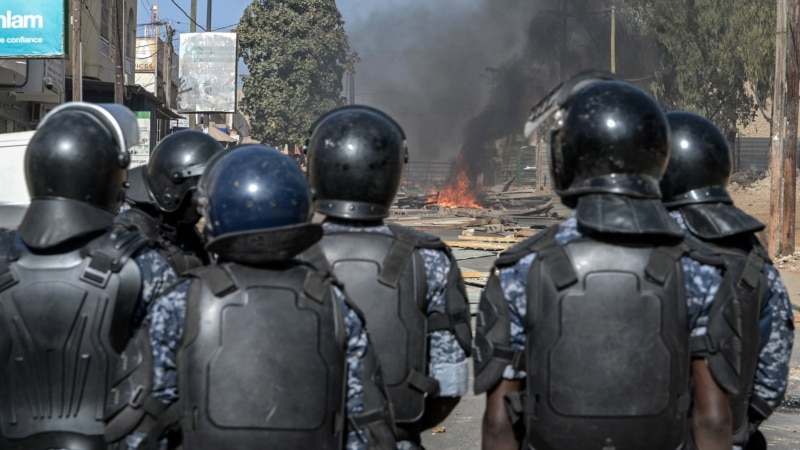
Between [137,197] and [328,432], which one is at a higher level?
[137,197]

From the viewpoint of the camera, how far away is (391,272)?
3725mm

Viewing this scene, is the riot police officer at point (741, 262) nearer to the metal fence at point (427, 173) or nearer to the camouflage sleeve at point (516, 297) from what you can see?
the camouflage sleeve at point (516, 297)

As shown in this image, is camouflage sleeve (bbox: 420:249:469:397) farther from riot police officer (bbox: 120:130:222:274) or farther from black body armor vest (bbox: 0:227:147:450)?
riot police officer (bbox: 120:130:222:274)

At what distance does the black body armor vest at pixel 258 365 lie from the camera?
8.61ft

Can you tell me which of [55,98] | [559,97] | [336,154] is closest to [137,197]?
[336,154]

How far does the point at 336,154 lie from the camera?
4.05 metres

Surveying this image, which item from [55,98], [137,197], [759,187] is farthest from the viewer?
[759,187]

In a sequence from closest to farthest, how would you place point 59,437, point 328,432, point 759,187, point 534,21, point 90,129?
point 328,432 → point 59,437 → point 90,129 → point 759,187 → point 534,21

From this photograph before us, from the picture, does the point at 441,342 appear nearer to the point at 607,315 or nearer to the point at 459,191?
the point at 607,315

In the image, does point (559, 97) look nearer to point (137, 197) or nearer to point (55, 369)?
point (55, 369)

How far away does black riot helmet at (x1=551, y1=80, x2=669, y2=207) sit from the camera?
10.3 feet

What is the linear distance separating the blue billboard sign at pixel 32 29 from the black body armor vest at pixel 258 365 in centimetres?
1540

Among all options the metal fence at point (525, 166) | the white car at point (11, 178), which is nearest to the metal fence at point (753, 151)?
the metal fence at point (525, 166)

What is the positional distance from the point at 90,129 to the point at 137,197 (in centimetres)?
174
